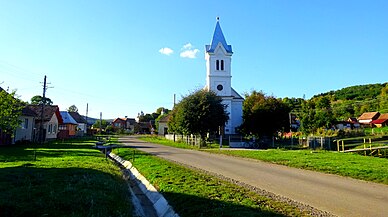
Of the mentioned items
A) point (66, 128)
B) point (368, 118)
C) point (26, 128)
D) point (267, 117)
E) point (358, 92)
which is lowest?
point (26, 128)

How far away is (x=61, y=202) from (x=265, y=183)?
290 inches

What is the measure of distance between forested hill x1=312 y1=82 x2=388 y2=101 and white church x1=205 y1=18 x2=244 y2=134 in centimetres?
9443

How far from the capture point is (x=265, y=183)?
12906 mm

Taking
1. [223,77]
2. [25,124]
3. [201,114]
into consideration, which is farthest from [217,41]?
[25,124]

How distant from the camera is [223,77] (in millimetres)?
53375

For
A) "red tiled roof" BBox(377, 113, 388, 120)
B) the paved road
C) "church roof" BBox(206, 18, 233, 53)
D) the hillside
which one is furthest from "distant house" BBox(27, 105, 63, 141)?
"red tiled roof" BBox(377, 113, 388, 120)

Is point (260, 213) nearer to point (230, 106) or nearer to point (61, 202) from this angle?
point (61, 202)

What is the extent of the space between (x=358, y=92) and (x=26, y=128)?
141056 mm

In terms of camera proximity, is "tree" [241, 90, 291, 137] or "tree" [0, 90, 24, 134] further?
"tree" [241, 90, 291, 137]

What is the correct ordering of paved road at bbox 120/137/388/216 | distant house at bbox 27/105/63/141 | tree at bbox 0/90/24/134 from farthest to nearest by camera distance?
distant house at bbox 27/105/63/141 → tree at bbox 0/90/24/134 → paved road at bbox 120/137/388/216

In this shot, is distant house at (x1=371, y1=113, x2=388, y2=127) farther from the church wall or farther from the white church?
the white church

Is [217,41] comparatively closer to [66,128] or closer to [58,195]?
[66,128]

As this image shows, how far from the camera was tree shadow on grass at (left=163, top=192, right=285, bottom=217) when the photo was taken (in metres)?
7.95

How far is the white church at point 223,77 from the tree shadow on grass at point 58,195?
40762 mm
